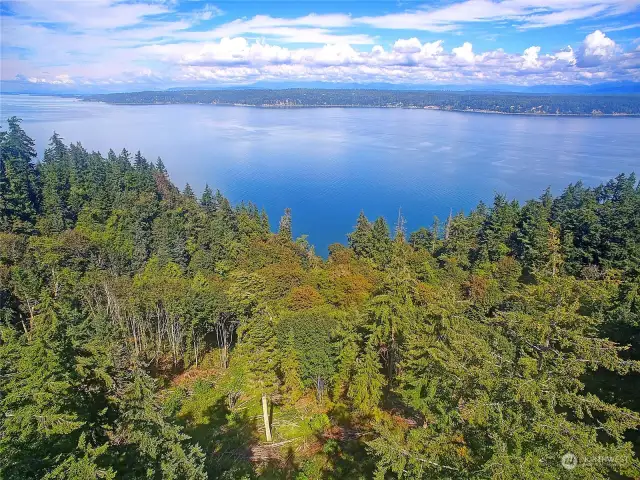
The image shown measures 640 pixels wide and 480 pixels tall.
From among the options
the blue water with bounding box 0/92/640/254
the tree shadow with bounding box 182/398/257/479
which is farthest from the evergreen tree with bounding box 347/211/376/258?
the tree shadow with bounding box 182/398/257/479

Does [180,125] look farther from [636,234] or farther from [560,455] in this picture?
[560,455]

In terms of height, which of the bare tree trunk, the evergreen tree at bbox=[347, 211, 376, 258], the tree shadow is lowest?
the tree shadow

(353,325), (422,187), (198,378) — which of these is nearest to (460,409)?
(353,325)

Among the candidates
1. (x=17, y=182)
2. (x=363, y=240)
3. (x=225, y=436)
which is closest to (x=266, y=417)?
(x=225, y=436)

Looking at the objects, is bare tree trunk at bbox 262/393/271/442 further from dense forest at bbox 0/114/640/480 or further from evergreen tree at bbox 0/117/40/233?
evergreen tree at bbox 0/117/40/233

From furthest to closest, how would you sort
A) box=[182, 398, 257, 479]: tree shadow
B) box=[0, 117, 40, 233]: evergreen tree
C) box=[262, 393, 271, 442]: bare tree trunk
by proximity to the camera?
box=[0, 117, 40, 233]: evergreen tree
box=[262, 393, 271, 442]: bare tree trunk
box=[182, 398, 257, 479]: tree shadow

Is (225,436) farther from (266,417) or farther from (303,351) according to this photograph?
(303,351)
